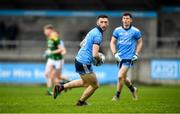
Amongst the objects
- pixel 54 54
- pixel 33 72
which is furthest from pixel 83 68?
pixel 33 72

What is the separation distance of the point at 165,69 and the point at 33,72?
6248 mm

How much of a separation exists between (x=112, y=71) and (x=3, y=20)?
957 centimetres

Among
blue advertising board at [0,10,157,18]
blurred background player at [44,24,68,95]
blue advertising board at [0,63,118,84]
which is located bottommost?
blue advertising board at [0,63,118,84]

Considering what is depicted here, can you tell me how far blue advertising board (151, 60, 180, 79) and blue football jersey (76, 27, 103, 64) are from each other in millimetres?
16040

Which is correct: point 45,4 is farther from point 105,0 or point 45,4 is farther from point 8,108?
point 8,108

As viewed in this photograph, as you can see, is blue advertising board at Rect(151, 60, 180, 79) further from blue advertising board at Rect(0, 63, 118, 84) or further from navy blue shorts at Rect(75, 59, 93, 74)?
navy blue shorts at Rect(75, 59, 93, 74)

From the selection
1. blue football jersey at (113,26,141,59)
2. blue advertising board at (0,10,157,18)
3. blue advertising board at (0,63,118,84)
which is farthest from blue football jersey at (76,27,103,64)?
blue advertising board at (0,10,157,18)

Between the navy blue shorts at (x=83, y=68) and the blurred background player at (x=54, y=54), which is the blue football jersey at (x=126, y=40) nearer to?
the navy blue shorts at (x=83, y=68)

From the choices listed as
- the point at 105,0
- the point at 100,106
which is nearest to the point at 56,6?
the point at 105,0

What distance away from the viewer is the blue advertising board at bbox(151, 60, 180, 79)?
31.3 metres

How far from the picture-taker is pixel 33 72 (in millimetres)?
31953

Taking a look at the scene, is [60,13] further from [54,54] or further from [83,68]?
[83,68]

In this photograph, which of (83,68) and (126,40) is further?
(126,40)

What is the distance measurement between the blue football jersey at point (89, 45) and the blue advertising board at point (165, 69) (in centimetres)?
1604
